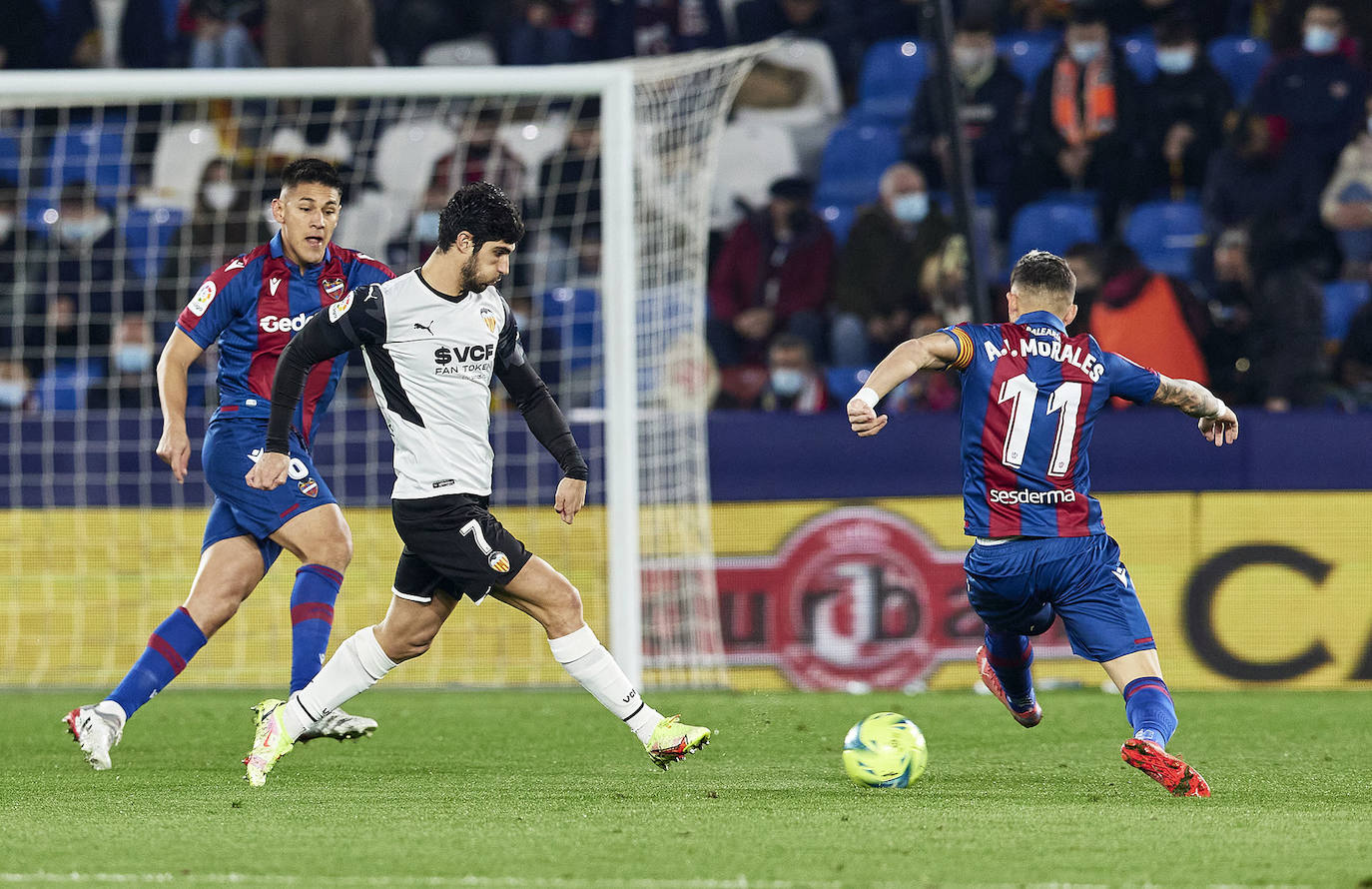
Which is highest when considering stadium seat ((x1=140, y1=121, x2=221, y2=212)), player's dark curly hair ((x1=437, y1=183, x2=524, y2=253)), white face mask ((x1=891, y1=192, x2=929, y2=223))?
stadium seat ((x1=140, y1=121, x2=221, y2=212))

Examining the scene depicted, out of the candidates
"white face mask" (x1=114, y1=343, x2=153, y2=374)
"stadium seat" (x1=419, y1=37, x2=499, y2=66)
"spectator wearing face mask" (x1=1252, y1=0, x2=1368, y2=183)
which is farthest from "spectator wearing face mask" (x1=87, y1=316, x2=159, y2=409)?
"spectator wearing face mask" (x1=1252, y1=0, x2=1368, y2=183)

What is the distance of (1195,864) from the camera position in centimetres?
430

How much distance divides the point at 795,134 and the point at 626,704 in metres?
9.31

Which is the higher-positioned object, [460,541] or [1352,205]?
[1352,205]

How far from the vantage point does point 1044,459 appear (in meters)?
5.87

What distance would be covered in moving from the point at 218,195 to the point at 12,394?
6.30ft

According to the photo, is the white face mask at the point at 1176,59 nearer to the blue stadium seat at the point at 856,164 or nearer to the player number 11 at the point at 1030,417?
the blue stadium seat at the point at 856,164

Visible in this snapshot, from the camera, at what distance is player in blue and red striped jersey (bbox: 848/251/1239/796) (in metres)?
5.77

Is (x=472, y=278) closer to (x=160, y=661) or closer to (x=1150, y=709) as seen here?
(x=160, y=661)

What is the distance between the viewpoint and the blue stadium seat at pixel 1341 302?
462 inches

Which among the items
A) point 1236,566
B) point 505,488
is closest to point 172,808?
point 505,488

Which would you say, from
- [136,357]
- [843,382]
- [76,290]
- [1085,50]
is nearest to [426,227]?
[136,357]

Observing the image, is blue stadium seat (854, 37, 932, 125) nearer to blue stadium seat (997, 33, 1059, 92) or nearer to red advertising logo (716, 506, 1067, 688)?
blue stadium seat (997, 33, 1059, 92)

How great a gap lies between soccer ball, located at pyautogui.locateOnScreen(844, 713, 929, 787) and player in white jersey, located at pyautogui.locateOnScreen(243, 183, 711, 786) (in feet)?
1.67
